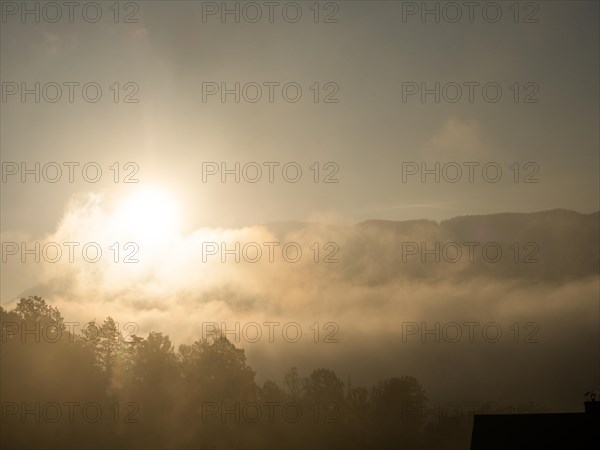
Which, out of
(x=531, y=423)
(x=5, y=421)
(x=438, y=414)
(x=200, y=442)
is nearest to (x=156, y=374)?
(x=200, y=442)

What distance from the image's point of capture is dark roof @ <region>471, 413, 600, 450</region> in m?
32.3

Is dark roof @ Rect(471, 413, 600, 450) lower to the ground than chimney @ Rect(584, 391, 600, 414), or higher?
lower

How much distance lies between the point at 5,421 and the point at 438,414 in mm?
40378

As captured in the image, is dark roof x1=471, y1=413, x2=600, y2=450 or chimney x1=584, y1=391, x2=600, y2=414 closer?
dark roof x1=471, y1=413, x2=600, y2=450

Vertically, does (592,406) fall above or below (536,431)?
above

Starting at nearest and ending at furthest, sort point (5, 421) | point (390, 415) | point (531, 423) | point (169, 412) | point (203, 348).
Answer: point (531, 423), point (5, 421), point (169, 412), point (203, 348), point (390, 415)

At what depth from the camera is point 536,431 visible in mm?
33688

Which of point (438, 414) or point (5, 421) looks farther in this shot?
point (438, 414)

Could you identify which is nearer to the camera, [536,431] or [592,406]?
[536,431]

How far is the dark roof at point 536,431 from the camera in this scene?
3231 cm

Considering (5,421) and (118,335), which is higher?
(118,335)

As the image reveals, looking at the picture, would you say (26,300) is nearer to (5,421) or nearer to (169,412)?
(5,421)

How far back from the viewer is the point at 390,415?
231ft

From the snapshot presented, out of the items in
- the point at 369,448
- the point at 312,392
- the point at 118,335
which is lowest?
the point at 369,448
